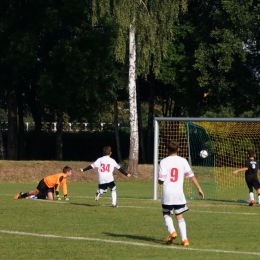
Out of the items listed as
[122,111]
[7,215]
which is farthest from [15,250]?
[122,111]

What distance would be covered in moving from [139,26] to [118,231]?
76.7ft

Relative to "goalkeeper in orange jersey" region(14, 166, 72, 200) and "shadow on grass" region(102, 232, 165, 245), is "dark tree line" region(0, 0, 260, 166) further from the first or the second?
"shadow on grass" region(102, 232, 165, 245)

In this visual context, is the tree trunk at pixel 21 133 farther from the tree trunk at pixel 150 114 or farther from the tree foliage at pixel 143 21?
the tree foliage at pixel 143 21

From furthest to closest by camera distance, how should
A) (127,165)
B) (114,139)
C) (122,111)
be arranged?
(122,111)
(114,139)
(127,165)

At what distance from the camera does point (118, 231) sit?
44.9ft

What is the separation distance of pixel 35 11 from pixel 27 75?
390 cm

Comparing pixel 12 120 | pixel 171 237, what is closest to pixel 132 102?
pixel 12 120

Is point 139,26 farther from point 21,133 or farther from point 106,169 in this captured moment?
point 106,169

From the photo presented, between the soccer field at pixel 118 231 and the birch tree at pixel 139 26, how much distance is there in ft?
55.6

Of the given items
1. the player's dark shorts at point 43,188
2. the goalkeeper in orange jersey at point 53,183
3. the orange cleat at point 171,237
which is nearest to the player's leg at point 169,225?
the orange cleat at point 171,237

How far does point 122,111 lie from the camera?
87.9 meters

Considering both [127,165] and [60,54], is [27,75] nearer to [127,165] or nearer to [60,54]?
[60,54]

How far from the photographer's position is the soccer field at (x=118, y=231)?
35.8 ft

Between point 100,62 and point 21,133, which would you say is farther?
point 21,133
